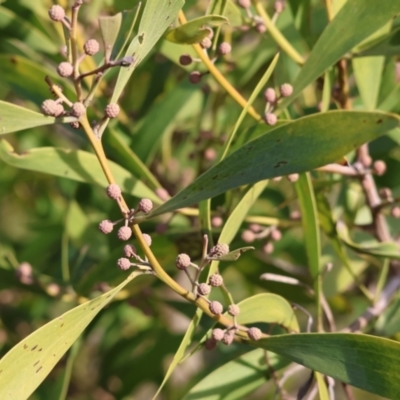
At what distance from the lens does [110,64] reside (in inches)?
24.4

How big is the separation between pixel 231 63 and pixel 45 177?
67cm

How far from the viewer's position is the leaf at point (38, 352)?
63cm

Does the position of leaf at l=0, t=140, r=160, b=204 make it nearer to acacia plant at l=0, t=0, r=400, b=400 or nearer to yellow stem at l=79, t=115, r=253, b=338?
acacia plant at l=0, t=0, r=400, b=400

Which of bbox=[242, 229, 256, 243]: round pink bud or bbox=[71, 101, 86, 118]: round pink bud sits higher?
bbox=[71, 101, 86, 118]: round pink bud

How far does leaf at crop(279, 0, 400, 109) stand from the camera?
0.71m

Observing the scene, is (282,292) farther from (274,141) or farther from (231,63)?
(274,141)

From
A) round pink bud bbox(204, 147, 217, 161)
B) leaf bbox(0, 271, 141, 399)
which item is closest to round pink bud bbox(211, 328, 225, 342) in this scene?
leaf bbox(0, 271, 141, 399)

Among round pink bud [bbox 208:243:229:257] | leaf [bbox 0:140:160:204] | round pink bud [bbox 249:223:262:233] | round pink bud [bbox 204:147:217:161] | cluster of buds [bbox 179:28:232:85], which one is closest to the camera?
round pink bud [bbox 208:243:229:257]

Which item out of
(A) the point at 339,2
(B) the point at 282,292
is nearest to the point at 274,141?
(A) the point at 339,2

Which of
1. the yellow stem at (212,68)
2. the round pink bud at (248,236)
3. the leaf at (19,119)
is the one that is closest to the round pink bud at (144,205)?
the leaf at (19,119)

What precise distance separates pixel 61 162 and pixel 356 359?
45cm

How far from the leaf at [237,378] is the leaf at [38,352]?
0.22 metres

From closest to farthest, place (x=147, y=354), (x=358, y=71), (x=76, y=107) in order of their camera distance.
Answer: (x=76, y=107), (x=358, y=71), (x=147, y=354)

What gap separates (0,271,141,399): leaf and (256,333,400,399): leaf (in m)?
0.21
